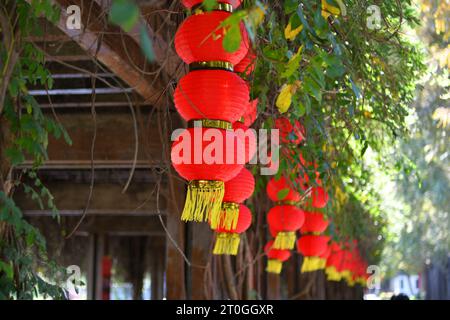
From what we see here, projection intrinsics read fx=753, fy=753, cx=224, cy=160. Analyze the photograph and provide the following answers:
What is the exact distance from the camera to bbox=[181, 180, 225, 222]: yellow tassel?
1698mm

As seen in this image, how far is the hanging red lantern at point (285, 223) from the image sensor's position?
10.4ft

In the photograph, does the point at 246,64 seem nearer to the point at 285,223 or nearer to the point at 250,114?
the point at 250,114

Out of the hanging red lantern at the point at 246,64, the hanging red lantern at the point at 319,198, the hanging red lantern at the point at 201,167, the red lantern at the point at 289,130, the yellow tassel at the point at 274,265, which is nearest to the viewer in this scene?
the hanging red lantern at the point at 201,167

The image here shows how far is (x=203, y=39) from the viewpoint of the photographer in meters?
1.66

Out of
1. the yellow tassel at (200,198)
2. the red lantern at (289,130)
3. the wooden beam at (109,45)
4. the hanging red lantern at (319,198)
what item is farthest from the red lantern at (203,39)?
the hanging red lantern at (319,198)

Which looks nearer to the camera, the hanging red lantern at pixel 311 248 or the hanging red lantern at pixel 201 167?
the hanging red lantern at pixel 201 167

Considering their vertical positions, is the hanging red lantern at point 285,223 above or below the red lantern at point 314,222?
below

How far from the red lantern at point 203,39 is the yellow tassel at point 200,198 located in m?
0.28

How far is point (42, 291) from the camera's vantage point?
2.90m

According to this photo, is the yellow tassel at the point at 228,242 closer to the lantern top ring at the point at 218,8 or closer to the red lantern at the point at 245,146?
the red lantern at the point at 245,146

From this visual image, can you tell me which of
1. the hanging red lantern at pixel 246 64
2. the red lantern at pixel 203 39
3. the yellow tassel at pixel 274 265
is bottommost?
the yellow tassel at pixel 274 265

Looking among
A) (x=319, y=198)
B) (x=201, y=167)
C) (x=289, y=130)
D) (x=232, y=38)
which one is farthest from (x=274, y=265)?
(x=232, y=38)

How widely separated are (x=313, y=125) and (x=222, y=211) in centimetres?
64

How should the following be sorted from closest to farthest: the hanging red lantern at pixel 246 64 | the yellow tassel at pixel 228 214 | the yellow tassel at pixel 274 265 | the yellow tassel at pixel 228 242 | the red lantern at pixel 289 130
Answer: the yellow tassel at pixel 228 214
the hanging red lantern at pixel 246 64
the yellow tassel at pixel 228 242
the red lantern at pixel 289 130
the yellow tassel at pixel 274 265
